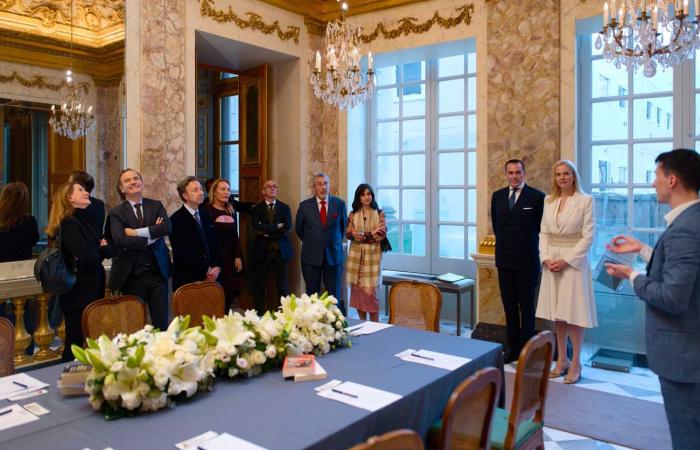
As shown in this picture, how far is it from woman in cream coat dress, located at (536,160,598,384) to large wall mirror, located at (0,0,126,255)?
357 centimetres

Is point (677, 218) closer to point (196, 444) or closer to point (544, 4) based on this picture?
point (196, 444)

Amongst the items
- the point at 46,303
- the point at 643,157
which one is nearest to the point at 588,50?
the point at 643,157

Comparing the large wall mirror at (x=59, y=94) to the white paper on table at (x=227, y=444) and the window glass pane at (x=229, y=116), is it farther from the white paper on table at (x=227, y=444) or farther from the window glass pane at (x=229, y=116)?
the white paper on table at (x=227, y=444)

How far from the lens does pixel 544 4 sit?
17.6 feet

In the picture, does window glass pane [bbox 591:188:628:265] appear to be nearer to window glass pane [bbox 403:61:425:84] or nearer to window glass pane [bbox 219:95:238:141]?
window glass pane [bbox 403:61:425:84]

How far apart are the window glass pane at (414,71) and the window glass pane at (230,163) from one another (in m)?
2.50

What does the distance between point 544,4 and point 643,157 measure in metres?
1.67

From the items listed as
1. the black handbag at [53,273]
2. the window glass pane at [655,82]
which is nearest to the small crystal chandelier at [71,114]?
the black handbag at [53,273]

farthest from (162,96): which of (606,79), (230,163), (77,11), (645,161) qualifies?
(645,161)

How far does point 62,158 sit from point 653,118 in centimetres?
504

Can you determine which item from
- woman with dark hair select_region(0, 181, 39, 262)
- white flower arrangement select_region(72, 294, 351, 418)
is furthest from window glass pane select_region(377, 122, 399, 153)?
white flower arrangement select_region(72, 294, 351, 418)

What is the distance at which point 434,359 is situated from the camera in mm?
2551

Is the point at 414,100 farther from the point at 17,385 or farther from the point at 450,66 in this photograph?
the point at 17,385

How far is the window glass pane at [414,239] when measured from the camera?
688cm
